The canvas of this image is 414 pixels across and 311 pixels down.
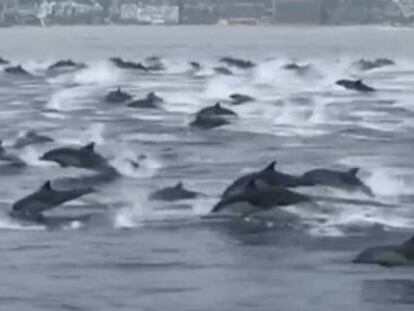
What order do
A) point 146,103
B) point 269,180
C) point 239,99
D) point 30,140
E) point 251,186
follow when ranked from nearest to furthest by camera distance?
point 251,186 → point 269,180 → point 30,140 → point 146,103 → point 239,99

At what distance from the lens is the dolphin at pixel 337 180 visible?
31.7 metres

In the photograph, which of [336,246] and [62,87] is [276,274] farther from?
[62,87]

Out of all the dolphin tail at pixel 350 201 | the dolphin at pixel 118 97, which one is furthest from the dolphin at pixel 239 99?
the dolphin tail at pixel 350 201

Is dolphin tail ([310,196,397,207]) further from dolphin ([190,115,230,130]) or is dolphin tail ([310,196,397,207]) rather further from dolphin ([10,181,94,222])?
dolphin ([190,115,230,130])

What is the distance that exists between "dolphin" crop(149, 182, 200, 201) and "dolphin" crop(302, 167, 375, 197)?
6.86 ft

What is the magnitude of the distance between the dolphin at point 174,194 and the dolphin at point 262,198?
10.8 feet

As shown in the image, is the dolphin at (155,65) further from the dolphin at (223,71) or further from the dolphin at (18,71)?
the dolphin at (18,71)

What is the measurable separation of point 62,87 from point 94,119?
21522 mm

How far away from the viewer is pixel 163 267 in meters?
25.5

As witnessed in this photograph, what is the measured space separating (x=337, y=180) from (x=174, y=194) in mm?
2940

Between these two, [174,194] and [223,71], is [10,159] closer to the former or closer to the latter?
[174,194]

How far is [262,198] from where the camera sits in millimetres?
27953

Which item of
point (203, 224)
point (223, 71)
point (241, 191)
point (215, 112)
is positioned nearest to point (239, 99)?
point (215, 112)

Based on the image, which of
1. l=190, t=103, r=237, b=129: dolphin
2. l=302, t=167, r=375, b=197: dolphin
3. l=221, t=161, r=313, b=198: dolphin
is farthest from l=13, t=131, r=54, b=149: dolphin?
l=221, t=161, r=313, b=198: dolphin
